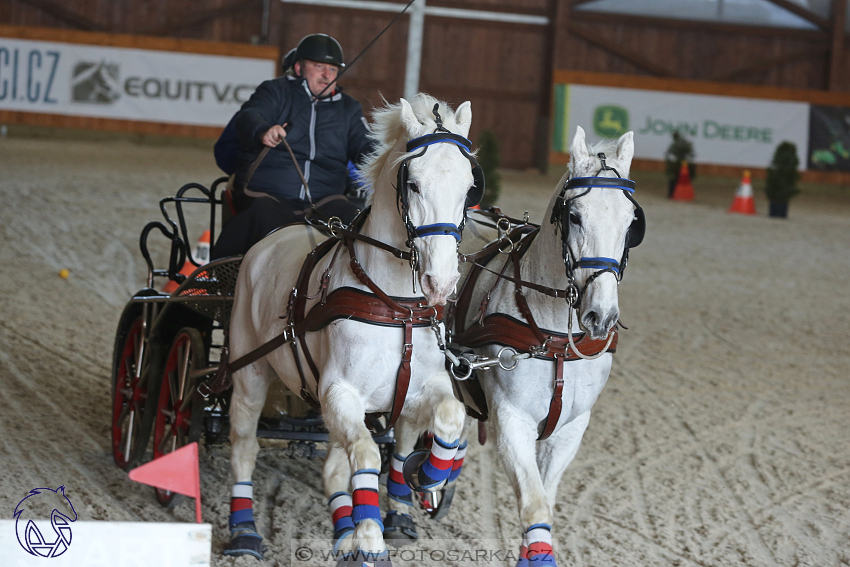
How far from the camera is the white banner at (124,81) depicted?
14539 mm

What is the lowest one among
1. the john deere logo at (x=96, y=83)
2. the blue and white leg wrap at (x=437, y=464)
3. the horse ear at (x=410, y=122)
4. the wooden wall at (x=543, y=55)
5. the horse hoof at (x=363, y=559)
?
the horse hoof at (x=363, y=559)

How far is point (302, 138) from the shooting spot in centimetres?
373

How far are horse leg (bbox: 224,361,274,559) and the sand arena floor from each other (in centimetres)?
9

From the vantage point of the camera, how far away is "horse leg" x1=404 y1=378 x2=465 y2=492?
2426 millimetres

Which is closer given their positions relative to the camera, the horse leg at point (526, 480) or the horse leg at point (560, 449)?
the horse leg at point (526, 480)

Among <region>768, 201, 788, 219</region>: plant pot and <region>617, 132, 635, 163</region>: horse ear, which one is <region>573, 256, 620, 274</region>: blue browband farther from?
<region>768, 201, 788, 219</region>: plant pot

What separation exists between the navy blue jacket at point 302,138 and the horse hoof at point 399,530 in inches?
56.1

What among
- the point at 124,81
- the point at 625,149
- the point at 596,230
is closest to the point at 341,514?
the point at 596,230

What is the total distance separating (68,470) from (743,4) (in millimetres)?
17078

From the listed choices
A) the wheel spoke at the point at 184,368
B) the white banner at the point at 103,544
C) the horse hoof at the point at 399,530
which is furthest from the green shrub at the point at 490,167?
the white banner at the point at 103,544

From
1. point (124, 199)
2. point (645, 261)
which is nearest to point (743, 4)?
point (645, 261)

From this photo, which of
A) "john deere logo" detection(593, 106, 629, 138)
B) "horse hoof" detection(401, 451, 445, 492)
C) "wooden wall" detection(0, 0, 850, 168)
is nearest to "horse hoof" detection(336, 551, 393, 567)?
"horse hoof" detection(401, 451, 445, 492)

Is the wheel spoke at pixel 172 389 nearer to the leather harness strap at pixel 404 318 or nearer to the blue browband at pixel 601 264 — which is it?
the leather harness strap at pixel 404 318

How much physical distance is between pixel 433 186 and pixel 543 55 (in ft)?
52.0
